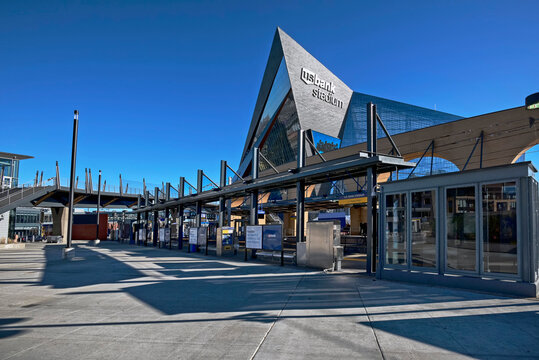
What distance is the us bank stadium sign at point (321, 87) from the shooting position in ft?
192

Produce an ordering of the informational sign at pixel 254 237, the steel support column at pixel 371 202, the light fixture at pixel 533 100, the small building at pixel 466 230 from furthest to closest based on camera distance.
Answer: the informational sign at pixel 254 237 < the steel support column at pixel 371 202 < the light fixture at pixel 533 100 < the small building at pixel 466 230

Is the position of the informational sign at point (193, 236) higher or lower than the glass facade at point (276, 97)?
lower

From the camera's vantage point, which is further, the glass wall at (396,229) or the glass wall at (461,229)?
the glass wall at (396,229)

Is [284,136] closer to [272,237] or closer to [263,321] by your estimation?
[272,237]

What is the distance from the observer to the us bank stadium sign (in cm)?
5847

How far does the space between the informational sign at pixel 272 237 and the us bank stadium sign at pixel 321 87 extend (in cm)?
4494

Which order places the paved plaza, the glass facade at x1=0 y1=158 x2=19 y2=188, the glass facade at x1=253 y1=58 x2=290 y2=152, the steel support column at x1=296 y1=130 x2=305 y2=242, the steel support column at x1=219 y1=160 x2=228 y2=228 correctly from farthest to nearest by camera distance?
the glass facade at x1=253 y1=58 x2=290 y2=152, the glass facade at x1=0 y1=158 x2=19 y2=188, the steel support column at x1=219 y1=160 x2=228 y2=228, the steel support column at x1=296 y1=130 x2=305 y2=242, the paved plaza

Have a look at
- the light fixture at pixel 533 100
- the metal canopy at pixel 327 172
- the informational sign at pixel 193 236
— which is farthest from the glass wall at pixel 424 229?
the informational sign at pixel 193 236

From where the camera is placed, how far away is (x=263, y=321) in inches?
247

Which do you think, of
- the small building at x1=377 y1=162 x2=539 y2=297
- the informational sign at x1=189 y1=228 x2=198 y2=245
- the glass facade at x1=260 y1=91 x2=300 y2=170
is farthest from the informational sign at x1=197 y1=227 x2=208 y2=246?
the glass facade at x1=260 y1=91 x2=300 y2=170

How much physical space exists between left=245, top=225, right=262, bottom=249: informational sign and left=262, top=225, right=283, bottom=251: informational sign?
0.95 feet

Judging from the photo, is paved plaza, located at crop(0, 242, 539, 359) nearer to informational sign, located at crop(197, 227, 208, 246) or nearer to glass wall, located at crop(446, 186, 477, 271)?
glass wall, located at crop(446, 186, 477, 271)

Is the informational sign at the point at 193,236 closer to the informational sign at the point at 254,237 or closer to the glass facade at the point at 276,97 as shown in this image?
the informational sign at the point at 254,237

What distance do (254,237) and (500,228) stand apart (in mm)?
11372
